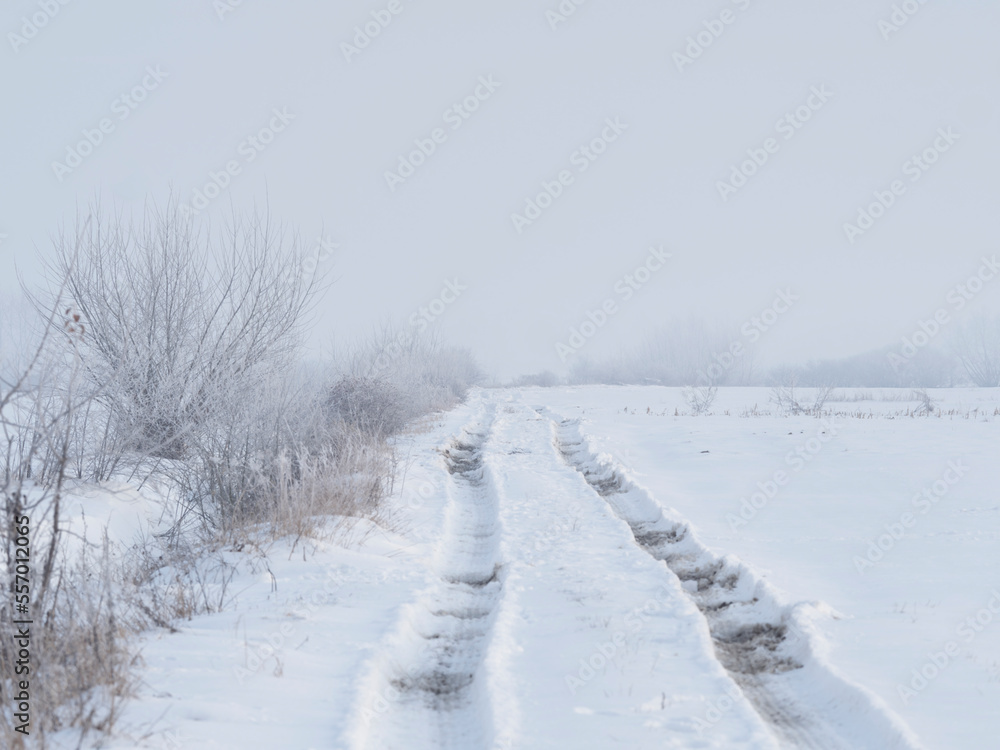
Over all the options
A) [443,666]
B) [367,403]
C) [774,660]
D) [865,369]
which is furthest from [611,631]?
[865,369]

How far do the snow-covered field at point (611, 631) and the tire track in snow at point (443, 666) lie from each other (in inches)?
0.8

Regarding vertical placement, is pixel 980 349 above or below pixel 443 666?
above

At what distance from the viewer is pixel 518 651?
442cm

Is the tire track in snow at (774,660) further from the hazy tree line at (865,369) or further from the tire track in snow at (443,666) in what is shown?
the hazy tree line at (865,369)

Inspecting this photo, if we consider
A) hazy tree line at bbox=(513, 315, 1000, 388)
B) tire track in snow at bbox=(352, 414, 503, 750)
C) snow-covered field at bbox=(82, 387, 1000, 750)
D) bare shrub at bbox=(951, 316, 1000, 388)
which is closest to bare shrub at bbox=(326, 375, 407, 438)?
snow-covered field at bbox=(82, 387, 1000, 750)

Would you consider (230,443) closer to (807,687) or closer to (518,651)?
(518,651)

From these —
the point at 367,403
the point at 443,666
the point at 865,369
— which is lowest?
the point at 443,666

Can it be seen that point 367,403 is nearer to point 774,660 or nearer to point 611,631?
point 611,631

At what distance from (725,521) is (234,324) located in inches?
312

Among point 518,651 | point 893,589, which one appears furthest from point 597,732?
point 893,589

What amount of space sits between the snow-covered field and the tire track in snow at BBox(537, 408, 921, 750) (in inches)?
0.7

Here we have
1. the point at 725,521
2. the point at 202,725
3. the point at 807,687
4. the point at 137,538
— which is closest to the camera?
the point at 202,725

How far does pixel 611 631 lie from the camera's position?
466 centimetres

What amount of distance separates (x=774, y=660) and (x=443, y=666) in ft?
7.10
